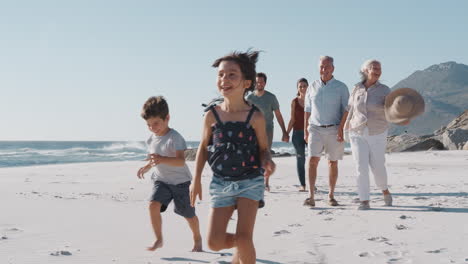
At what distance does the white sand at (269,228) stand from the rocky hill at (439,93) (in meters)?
79.0

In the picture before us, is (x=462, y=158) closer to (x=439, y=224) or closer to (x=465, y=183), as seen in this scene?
(x=465, y=183)

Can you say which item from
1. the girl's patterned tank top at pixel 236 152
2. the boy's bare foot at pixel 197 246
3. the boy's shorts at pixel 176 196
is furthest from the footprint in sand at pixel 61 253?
the girl's patterned tank top at pixel 236 152

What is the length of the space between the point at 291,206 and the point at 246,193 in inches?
141

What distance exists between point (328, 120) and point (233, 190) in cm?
381

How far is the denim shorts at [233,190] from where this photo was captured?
331 centimetres

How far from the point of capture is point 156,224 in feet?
13.7

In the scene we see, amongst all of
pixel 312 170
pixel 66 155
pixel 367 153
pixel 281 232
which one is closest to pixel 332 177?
pixel 312 170

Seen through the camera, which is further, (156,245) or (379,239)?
(379,239)

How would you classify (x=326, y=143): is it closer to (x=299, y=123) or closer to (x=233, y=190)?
(x=299, y=123)

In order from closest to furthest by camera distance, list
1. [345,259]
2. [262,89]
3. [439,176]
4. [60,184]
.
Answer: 1. [345,259]
2. [262,89]
3. [60,184]
4. [439,176]

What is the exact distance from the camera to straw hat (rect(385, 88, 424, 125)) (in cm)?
632

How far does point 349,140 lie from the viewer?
267 inches

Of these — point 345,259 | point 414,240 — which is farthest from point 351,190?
point 345,259

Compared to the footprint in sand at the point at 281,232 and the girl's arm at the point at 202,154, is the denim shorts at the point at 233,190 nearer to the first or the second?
the girl's arm at the point at 202,154
